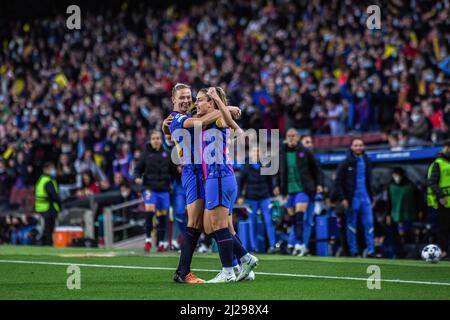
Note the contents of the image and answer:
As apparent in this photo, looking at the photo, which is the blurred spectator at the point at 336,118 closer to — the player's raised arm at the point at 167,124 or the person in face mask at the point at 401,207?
the person in face mask at the point at 401,207

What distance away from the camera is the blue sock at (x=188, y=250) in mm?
10062

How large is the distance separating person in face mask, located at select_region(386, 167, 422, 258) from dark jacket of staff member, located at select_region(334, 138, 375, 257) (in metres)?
0.45

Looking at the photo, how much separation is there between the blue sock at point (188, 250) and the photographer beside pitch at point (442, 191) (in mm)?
6150

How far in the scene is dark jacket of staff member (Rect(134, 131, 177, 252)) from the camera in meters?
17.3

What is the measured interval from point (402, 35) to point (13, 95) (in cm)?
1505

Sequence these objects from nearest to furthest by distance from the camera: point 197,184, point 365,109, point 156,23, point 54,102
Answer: point 197,184, point 365,109, point 54,102, point 156,23

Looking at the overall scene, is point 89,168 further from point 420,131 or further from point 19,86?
point 420,131

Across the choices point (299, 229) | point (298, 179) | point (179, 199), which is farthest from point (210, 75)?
point (299, 229)

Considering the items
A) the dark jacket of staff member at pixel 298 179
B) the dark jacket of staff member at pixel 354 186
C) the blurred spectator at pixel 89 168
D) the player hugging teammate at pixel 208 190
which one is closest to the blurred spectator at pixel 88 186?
the blurred spectator at pixel 89 168

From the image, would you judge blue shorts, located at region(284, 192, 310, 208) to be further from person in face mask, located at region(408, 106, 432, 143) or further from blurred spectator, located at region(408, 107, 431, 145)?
person in face mask, located at region(408, 106, 432, 143)

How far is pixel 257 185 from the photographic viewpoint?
17.4 metres

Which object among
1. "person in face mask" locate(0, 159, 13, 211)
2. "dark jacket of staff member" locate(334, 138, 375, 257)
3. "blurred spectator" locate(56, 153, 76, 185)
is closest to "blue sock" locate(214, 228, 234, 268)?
"dark jacket of staff member" locate(334, 138, 375, 257)
